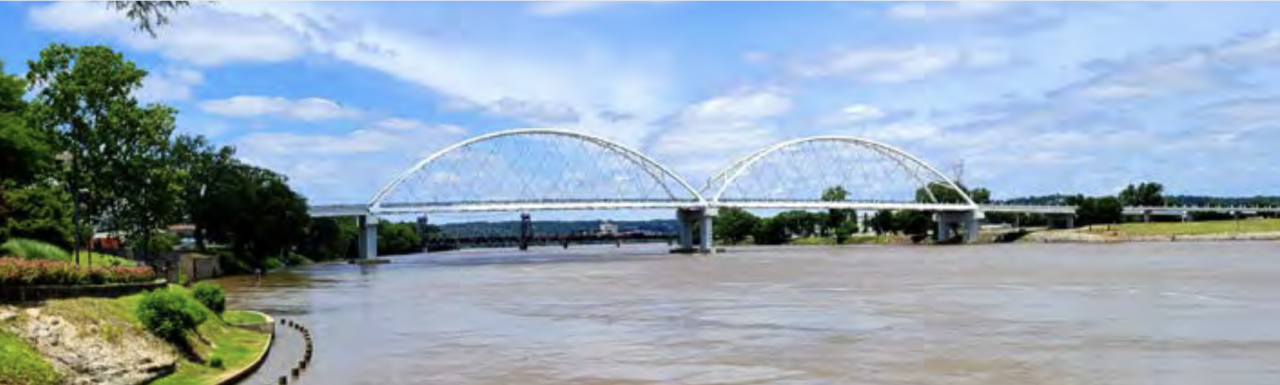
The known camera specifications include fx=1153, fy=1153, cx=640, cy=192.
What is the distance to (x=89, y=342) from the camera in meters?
22.4

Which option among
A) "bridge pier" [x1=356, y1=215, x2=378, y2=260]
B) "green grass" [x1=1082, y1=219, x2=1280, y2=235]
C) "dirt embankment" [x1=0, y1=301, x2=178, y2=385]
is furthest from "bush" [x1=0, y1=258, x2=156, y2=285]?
"green grass" [x1=1082, y1=219, x2=1280, y2=235]

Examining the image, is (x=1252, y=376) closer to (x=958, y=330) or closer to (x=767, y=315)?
(x=958, y=330)

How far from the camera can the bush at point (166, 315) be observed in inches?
987

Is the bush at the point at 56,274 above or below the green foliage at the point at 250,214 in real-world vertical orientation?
below

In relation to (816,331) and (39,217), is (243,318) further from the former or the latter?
(816,331)

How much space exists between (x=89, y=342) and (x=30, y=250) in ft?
64.7

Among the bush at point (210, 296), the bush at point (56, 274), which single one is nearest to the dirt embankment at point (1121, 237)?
the bush at point (210, 296)

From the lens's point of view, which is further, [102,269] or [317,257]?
[317,257]

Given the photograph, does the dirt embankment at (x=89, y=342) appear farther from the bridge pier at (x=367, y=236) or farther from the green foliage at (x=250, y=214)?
the bridge pier at (x=367, y=236)

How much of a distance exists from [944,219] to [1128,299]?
151 m

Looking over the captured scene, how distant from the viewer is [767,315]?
1694 inches

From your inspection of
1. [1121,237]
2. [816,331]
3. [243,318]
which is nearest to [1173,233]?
[1121,237]

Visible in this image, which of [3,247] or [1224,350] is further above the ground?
[3,247]

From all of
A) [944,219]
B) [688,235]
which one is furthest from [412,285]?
[944,219]
